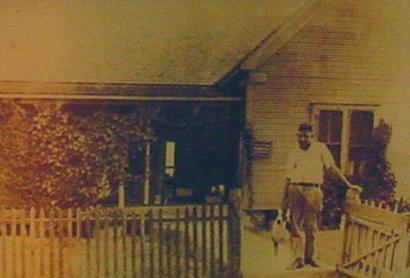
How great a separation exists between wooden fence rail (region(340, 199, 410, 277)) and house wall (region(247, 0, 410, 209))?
2.65m

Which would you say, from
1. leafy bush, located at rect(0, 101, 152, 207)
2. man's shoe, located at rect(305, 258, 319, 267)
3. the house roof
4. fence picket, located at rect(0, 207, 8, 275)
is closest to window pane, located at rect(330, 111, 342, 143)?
the house roof

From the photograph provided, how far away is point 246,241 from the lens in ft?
21.4

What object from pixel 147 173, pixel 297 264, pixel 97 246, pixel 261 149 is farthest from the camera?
pixel 147 173

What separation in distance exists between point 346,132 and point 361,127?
0.97ft

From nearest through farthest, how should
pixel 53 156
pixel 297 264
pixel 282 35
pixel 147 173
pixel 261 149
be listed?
pixel 297 264 → pixel 53 156 → pixel 282 35 → pixel 261 149 → pixel 147 173

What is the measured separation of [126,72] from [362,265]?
15.9 ft

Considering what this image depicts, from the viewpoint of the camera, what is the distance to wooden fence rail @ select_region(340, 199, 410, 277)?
14.3 ft

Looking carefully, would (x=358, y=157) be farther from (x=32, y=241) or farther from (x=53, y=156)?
(x=32, y=241)

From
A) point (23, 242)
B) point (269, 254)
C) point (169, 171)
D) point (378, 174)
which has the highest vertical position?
point (378, 174)

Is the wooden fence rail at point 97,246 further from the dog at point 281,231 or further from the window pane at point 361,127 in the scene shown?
the window pane at point 361,127

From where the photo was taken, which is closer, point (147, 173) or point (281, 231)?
point (281, 231)

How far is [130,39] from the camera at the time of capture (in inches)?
321

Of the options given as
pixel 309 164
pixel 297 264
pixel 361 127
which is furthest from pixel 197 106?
pixel 297 264

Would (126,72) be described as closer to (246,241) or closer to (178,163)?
(178,163)
